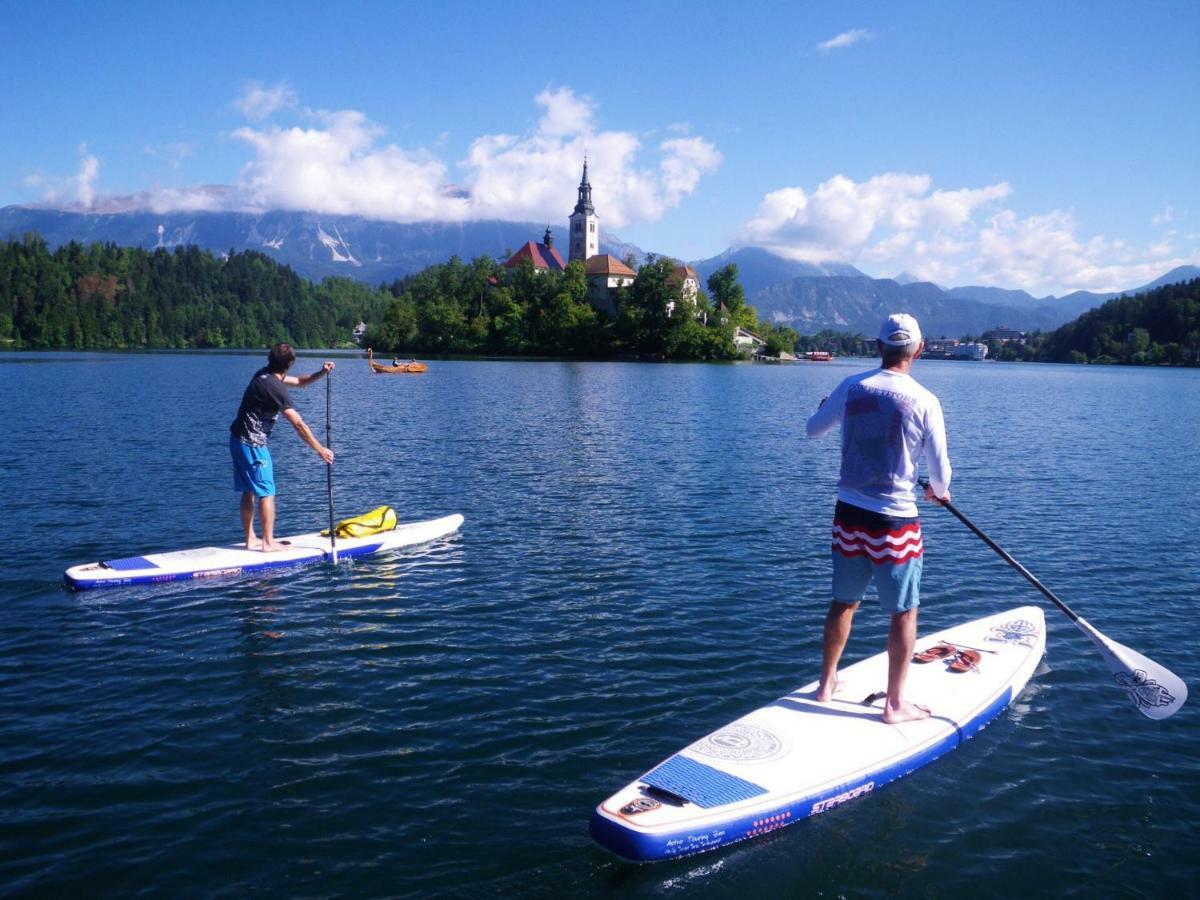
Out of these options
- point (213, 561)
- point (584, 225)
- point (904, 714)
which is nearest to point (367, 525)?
point (213, 561)

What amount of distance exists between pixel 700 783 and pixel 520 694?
127 inches

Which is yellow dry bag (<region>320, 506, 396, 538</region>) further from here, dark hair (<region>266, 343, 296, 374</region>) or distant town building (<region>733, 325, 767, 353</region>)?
distant town building (<region>733, 325, 767, 353</region>)

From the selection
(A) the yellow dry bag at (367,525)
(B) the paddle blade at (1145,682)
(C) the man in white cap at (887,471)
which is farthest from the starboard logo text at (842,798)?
(A) the yellow dry bag at (367,525)

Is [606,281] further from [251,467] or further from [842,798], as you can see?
[842,798]

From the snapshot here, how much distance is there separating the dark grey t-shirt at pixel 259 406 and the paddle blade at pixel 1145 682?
36.9 feet

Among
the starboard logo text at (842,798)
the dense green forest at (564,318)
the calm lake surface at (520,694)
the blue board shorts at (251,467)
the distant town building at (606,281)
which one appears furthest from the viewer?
the distant town building at (606,281)

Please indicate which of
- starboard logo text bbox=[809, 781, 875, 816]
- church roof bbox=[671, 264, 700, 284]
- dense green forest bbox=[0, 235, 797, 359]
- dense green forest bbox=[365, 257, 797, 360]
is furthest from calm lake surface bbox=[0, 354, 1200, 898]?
church roof bbox=[671, 264, 700, 284]

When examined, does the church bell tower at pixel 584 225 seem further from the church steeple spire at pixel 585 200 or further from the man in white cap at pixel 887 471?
the man in white cap at pixel 887 471

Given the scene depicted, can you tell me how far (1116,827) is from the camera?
7.22 meters

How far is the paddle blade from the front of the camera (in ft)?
28.1

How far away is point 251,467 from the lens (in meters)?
13.3

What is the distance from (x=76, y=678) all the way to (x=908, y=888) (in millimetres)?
9148

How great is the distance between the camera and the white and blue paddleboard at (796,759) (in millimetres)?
6367

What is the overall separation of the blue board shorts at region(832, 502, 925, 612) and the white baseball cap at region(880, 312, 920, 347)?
1.46 metres
